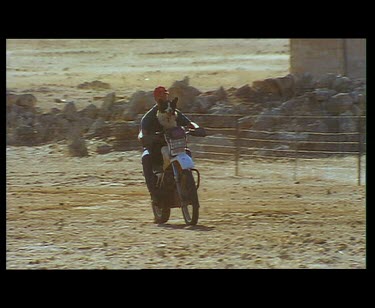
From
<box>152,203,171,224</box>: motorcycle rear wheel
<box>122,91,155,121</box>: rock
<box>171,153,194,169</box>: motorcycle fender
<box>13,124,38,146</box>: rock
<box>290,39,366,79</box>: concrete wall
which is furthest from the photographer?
<box>290,39,366,79</box>: concrete wall

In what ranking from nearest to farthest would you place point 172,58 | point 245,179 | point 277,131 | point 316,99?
point 245,179, point 277,131, point 316,99, point 172,58

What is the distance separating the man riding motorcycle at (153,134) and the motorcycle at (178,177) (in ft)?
0.19

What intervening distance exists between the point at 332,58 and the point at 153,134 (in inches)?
453

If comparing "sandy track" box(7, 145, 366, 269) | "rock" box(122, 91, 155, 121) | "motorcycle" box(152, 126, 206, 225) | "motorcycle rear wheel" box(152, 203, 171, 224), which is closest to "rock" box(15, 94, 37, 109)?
"rock" box(122, 91, 155, 121)

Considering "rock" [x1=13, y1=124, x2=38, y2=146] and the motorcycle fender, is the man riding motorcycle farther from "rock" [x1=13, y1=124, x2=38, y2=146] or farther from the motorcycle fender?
"rock" [x1=13, y1=124, x2=38, y2=146]

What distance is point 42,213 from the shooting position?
1123cm

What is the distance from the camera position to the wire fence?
48.0 ft

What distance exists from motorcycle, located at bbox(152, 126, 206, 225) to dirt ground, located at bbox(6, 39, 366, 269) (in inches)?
9.3

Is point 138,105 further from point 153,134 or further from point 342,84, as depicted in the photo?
point 153,134

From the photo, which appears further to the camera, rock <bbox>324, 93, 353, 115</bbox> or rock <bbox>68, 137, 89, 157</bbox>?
rock <bbox>324, 93, 353, 115</bbox>

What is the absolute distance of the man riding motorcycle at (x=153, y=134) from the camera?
9352 millimetres
